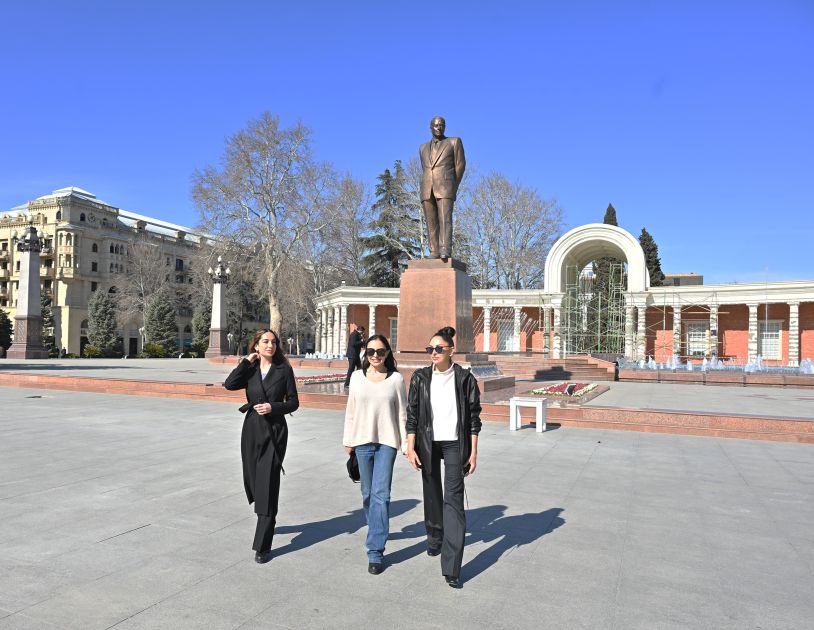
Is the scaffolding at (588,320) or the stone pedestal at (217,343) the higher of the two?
the scaffolding at (588,320)

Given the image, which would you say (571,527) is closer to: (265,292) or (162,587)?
(162,587)

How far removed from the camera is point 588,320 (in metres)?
38.1

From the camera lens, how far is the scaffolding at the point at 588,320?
35188 millimetres

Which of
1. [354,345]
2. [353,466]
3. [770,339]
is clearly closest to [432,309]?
[354,345]

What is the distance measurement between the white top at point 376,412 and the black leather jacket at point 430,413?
0.09m

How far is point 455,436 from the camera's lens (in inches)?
151

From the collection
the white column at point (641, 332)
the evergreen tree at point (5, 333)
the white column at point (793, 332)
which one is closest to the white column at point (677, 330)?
the white column at point (641, 332)

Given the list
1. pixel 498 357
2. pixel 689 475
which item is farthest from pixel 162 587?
pixel 498 357

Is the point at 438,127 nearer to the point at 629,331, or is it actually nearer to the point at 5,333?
the point at 629,331

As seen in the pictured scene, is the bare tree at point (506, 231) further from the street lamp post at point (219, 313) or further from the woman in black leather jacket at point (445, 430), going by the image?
the woman in black leather jacket at point (445, 430)

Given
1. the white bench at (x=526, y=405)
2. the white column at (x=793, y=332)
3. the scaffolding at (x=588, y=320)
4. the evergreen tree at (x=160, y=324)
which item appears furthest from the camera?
the evergreen tree at (x=160, y=324)

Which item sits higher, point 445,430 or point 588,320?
point 588,320

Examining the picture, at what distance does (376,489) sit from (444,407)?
2.21 ft

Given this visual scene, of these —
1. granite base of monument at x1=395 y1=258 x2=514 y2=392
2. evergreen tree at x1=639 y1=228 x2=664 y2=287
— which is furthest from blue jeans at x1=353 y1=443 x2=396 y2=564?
evergreen tree at x1=639 y1=228 x2=664 y2=287
